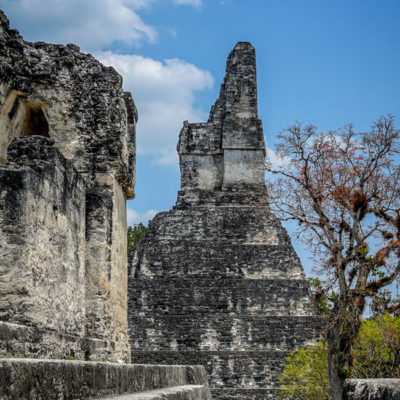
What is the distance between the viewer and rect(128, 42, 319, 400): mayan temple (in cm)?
1720

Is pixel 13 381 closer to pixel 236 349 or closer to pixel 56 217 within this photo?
pixel 56 217

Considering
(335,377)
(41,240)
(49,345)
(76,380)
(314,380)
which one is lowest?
(314,380)

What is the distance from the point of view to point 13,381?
7.22ft

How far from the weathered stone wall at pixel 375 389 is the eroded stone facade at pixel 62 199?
1.66 metres

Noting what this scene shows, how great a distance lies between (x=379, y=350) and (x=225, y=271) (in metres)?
10.0

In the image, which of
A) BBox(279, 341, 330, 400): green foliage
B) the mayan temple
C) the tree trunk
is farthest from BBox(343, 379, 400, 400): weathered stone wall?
the mayan temple

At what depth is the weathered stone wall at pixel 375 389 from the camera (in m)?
2.46

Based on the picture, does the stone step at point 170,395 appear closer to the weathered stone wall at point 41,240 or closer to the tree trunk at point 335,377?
the weathered stone wall at point 41,240

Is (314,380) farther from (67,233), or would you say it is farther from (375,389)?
(375,389)

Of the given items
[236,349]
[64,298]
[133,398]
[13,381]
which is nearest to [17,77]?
[64,298]

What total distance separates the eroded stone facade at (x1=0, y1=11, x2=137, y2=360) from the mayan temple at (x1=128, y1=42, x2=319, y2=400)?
11127 millimetres

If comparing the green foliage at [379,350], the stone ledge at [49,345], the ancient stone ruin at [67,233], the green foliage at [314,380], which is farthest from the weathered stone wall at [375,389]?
the green foliage at [314,380]

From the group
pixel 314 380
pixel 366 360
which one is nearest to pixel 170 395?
pixel 366 360

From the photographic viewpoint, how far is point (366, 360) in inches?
388
